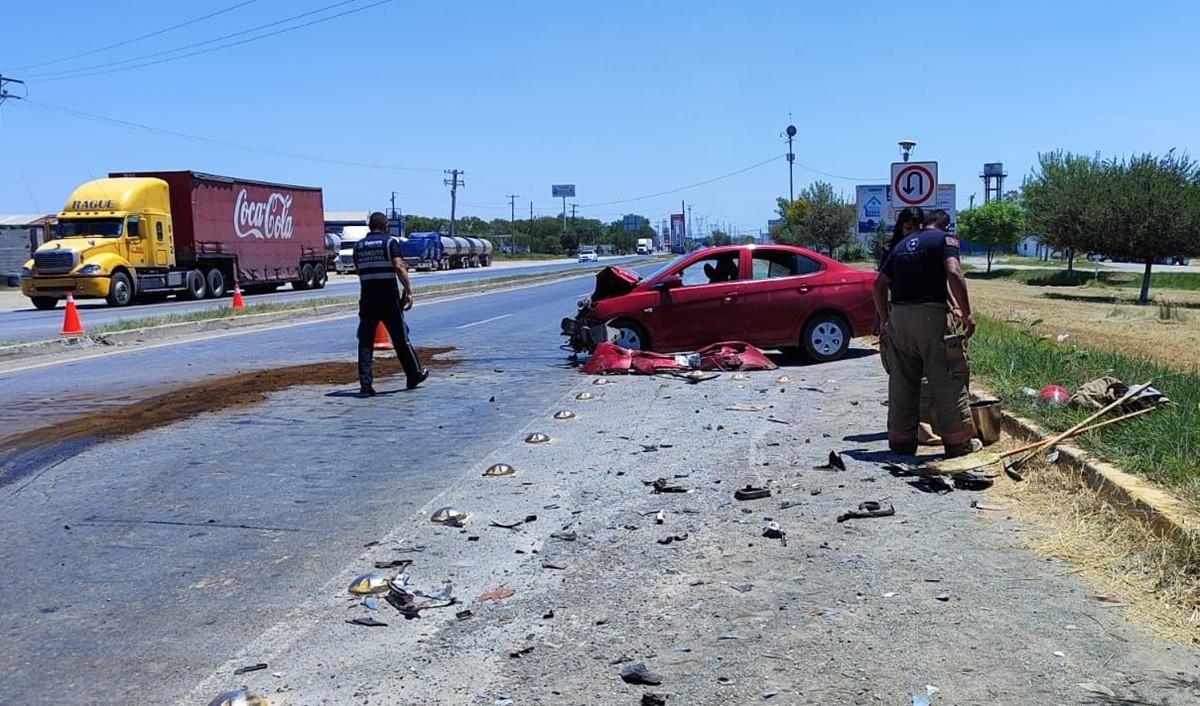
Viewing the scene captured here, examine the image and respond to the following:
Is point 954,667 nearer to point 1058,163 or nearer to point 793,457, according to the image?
point 793,457

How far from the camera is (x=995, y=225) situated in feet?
259

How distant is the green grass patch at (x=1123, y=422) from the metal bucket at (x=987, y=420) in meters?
0.38

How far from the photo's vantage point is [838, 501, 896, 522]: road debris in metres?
6.39

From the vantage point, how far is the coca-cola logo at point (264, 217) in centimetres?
4066

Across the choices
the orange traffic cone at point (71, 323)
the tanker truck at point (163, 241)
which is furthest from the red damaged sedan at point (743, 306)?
the tanker truck at point (163, 241)

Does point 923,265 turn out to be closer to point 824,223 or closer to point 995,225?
point 824,223

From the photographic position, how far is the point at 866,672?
416cm

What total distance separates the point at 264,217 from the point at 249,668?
40544mm

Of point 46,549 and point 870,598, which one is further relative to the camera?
point 46,549

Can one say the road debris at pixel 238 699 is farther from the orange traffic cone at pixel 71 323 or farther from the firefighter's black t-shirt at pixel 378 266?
the orange traffic cone at pixel 71 323

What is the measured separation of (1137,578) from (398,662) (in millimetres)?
3382

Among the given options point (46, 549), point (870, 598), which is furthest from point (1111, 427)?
point (46, 549)

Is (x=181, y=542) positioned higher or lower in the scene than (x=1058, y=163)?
lower

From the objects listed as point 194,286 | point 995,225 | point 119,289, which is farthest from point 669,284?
point 995,225
